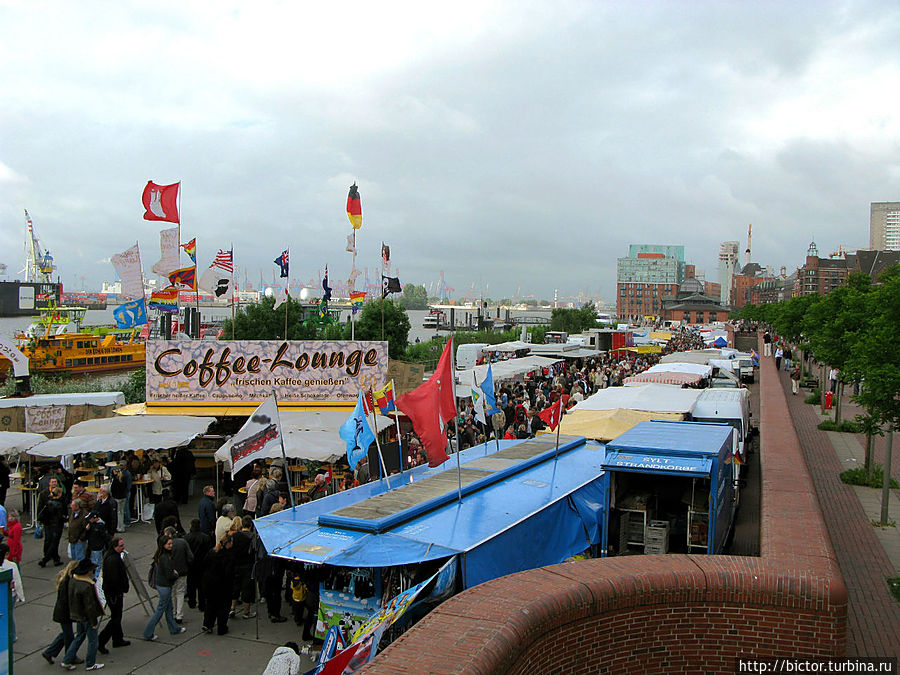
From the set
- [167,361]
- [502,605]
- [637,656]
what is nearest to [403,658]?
[502,605]

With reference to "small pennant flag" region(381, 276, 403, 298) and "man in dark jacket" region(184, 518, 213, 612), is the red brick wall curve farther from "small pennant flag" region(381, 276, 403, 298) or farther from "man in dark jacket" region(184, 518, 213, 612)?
"small pennant flag" region(381, 276, 403, 298)

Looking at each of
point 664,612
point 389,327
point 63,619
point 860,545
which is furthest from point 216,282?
point 389,327

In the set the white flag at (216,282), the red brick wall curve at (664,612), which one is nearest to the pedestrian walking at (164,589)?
the red brick wall curve at (664,612)

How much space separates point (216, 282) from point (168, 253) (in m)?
1.99

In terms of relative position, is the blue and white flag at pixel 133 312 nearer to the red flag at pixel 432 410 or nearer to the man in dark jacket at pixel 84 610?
the red flag at pixel 432 410

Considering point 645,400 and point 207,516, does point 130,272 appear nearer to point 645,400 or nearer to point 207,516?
point 207,516

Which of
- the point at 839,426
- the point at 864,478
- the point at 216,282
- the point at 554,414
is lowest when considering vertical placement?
the point at 864,478

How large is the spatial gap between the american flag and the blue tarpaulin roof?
16316 mm

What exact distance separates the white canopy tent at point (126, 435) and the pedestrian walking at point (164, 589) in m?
5.52

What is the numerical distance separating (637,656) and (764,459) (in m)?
8.84

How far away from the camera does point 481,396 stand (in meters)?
14.4

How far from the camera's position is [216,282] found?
81.9 ft

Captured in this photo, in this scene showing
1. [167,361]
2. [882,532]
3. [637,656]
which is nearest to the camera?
[637,656]

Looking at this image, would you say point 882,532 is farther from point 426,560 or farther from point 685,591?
point 426,560
